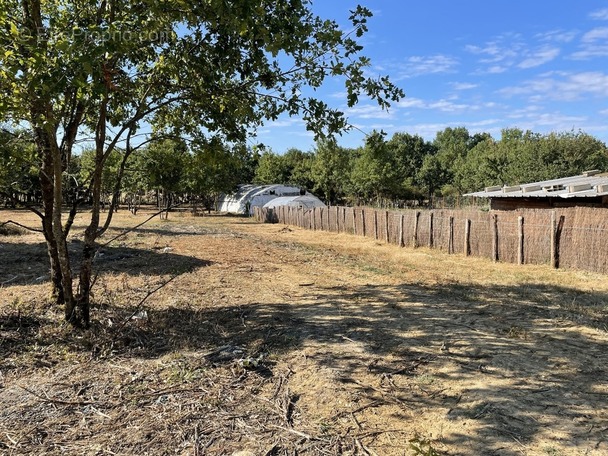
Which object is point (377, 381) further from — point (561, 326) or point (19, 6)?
point (19, 6)

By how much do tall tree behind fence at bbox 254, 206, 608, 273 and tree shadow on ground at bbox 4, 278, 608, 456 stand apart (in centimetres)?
257

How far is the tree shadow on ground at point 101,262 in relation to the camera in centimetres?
958

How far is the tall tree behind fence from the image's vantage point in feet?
34.8

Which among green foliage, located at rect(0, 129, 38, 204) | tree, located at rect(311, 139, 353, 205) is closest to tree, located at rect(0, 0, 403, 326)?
green foliage, located at rect(0, 129, 38, 204)

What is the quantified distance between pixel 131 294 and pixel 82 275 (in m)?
2.39

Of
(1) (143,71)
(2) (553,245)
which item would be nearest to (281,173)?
(2) (553,245)

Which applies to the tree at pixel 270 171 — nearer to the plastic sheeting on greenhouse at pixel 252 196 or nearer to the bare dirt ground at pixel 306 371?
the plastic sheeting on greenhouse at pixel 252 196

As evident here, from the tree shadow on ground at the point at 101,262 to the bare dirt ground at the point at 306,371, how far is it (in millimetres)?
1073

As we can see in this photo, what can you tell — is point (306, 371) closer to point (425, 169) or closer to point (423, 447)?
A: point (423, 447)

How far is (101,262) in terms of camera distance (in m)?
11.6

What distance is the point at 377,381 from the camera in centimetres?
421

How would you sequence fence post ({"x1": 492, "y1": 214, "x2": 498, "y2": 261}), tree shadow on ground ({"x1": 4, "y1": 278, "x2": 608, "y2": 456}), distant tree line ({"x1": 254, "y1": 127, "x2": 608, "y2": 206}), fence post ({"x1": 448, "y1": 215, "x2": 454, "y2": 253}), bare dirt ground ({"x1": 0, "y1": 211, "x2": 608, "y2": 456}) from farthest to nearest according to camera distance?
distant tree line ({"x1": 254, "y1": 127, "x2": 608, "y2": 206}) → fence post ({"x1": 448, "y1": 215, "x2": 454, "y2": 253}) → fence post ({"x1": 492, "y1": 214, "x2": 498, "y2": 261}) → tree shadow on ground ({"x1": 4, "y1": 278, "x2": 608, "y2": 456}) → bare dirt ground ({"x1": 0, "y1": 211, "x2": 608, "y2": 456})

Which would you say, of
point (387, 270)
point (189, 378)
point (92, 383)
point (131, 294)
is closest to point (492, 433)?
point (189, 378)

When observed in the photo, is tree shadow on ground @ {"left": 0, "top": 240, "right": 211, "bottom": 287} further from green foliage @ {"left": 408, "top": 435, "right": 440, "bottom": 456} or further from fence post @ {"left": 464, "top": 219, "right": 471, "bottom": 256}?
fence post @ {"left": 464, "top": 219, "right": 471, "bottom": 256}
